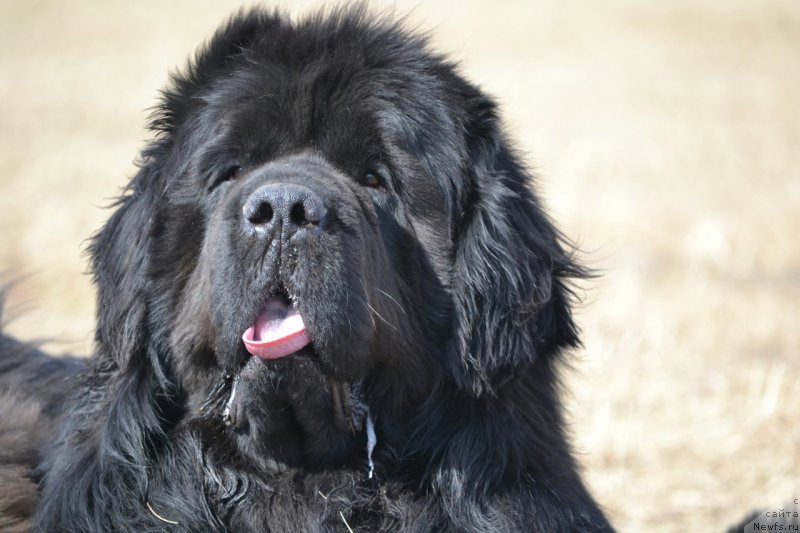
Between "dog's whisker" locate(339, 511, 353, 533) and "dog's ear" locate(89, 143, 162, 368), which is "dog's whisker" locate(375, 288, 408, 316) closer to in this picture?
"dog's whisker" locate(339, 511, 353, 533)

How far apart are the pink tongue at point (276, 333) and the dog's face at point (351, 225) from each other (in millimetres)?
91

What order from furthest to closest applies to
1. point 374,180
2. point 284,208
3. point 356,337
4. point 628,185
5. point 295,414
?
point 628,185 → point 374,180 → point 295,414 → point 356,337 → point 284,208

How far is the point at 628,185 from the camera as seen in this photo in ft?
38.1

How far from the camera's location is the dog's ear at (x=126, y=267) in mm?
→ 3119

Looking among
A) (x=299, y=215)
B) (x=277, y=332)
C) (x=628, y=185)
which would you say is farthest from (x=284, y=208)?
(x=628, y=185)

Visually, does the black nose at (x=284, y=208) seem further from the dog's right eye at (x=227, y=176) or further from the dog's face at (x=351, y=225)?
the dog's right eye at (x=227, y=176)

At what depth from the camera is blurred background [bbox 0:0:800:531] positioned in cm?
536

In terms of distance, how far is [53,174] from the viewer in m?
11.7

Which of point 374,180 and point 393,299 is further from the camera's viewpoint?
point 374,180

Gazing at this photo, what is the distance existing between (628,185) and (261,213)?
9495 mm

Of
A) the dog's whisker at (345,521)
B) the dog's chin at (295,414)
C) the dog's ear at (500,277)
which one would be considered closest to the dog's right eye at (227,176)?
the dog's chin at (295,414)

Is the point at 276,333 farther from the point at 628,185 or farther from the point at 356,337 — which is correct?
the point at 628,185

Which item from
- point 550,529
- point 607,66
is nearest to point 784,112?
point 607,66

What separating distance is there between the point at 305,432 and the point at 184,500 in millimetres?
458
